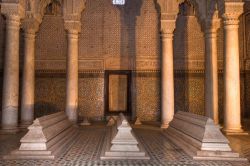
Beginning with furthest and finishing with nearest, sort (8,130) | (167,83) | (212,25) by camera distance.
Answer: (212,25), (167,83), (8,130)

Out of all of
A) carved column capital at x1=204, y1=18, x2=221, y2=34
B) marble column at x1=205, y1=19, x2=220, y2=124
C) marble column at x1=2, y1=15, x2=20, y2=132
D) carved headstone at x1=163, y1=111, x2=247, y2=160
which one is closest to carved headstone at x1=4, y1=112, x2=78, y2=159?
carved headstone at x1=163, y1=111, x2=247, y2=160

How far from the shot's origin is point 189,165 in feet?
17.8

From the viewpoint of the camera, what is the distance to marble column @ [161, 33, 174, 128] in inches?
417

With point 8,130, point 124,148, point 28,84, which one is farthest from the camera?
point 28,84

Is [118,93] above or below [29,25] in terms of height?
below

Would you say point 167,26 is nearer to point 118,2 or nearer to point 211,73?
point 211,73

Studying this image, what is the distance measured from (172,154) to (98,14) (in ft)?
29.2

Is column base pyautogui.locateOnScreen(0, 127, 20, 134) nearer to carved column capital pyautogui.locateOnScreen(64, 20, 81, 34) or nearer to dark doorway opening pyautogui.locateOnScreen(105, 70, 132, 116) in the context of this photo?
carved column capital pyautogui.locateOnScreen(64, 20, 81, 34)

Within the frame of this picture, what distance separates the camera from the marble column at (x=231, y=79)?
9.25 meters

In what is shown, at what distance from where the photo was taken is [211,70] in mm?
11289

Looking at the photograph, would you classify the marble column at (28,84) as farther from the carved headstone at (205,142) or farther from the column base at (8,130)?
the carved headstone at (205,142)

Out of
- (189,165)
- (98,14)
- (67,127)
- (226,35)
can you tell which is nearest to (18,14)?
(67,127)

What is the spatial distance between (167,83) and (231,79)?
6.94 feet

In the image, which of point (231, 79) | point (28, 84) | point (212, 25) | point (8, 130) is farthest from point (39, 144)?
point (212, 25)
